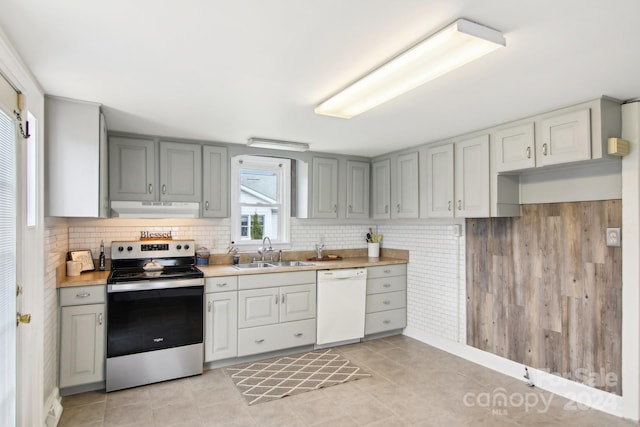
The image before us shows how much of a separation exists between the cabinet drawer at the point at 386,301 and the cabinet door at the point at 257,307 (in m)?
1.22

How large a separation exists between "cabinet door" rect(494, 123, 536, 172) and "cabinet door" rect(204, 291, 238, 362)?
9.18ft

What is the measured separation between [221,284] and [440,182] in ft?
8.21

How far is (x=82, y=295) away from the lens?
10.2ft

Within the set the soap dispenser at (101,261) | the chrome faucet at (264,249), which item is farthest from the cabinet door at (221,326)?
the soap dispenser at (101,261)

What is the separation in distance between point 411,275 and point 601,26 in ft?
11.3

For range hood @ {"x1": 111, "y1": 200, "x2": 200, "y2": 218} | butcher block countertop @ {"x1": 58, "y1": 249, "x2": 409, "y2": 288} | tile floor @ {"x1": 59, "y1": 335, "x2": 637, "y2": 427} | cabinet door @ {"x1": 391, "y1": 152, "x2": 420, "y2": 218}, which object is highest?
cabinet door @ {"x1": 391, "y1": 152, "x2": 420, "y2": 218}

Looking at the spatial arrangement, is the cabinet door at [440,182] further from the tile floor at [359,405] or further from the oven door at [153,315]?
the oven door at [153,315]

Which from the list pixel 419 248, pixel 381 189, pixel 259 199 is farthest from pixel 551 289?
pixel 259 199

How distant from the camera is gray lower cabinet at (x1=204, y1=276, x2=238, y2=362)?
142 inches

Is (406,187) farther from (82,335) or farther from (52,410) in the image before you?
(52,410)

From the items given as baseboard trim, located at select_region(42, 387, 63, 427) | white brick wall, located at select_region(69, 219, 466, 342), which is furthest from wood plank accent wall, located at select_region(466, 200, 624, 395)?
baseboard trim, located at select_region(42, 387, 63, 427)

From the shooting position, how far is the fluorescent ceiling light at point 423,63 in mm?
1688

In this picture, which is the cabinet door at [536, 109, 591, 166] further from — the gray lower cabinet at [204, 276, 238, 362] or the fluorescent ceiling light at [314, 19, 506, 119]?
the gray lower cabinet at [204, 276, 238, 362]

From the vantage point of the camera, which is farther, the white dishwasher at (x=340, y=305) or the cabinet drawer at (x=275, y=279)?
the white dishwasher at (x=340, y=305)
